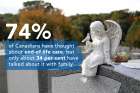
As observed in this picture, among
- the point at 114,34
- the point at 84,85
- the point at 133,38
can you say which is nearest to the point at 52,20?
the point at 133,38

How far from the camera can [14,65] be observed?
4.34 meters

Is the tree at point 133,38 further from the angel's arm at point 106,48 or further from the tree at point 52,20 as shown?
the angel's arm at point 106,48

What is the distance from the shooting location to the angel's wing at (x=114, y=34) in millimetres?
3215

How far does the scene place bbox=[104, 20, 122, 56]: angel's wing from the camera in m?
3.21

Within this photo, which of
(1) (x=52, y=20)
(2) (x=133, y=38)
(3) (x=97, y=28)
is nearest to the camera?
(3) (x=97, y=28)

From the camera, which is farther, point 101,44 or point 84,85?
point 84,85

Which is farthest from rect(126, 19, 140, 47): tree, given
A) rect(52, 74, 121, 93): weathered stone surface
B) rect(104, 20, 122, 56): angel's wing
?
rect(104, 20, 122, 56): angel's wing

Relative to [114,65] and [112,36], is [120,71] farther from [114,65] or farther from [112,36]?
[112,36]

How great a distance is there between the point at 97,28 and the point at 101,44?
0.15 metres

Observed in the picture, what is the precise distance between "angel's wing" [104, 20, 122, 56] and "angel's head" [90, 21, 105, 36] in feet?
0.28

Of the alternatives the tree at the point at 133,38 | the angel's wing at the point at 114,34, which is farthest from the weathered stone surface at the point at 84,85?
the tree at the point at 133,38

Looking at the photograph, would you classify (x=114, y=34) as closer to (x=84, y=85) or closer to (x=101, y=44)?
(x=101, y=44)

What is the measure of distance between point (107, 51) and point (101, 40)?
110 mm

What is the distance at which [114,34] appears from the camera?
323 centimetres
